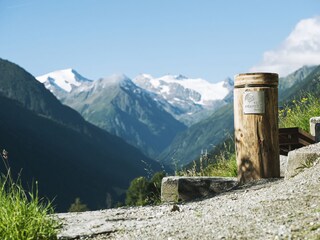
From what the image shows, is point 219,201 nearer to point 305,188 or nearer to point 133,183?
point 305,188

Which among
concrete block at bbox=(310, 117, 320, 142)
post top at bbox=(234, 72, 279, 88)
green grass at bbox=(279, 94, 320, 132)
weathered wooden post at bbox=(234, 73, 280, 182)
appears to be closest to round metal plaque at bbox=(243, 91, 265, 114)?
weathered wooden post at bbox=(234, 73, 280, 182)

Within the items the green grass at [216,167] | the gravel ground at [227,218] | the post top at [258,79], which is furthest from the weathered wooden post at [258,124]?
the green grass at [216,167]

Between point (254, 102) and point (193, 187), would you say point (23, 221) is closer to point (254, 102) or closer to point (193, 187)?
point (193, 187)

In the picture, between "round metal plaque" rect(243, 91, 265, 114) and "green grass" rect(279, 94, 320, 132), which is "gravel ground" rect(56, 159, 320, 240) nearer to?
"round metal plaque" rect(243, 91, 265, 114)

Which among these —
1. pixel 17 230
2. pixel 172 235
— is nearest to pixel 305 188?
pixel 172 235

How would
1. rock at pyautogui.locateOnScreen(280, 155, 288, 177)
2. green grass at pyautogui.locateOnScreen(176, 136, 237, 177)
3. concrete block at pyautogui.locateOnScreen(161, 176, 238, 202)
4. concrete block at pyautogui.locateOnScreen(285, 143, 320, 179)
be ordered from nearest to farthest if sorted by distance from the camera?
concrete block at pyautogui.locateOnScreen(285, 143, 320, 179)
concrete block at pyautogui.locateOnScreen(161, 176, 238, 202)
rock at pyautogui.locateOnScreen(280, 155, 288, 177)
green grass at pyautogui.locateOnScreen(176, 136, 237, 177)

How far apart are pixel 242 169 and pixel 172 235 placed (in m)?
3.66

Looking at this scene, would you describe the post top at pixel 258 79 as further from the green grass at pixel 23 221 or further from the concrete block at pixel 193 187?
the green grass at pixel 23 221

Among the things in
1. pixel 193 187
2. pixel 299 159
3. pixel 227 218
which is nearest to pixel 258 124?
pixel 299 159

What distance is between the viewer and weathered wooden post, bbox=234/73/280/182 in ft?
26.6

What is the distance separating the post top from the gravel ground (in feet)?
5.52

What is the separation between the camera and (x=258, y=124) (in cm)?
815

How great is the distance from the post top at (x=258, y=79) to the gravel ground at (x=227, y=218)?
1.68m

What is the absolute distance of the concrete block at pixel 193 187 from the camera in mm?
8594
